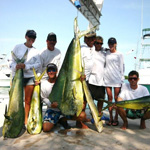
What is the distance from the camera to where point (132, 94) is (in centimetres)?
313

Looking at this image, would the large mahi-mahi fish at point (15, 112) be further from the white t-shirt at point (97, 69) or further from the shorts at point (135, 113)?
the shorts at point (135, 113)

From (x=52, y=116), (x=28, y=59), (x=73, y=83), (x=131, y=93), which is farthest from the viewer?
(x=131, y=93)

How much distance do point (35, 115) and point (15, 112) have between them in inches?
11.6

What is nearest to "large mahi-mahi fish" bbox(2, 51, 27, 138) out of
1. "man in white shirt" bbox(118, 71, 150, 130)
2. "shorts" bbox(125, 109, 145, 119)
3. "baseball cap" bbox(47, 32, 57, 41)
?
"baseball cap" bbox(47, 32, 57, 41)

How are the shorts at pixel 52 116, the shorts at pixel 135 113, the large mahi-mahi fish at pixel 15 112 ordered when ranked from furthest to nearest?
the shorts at pixel 135 113 → the shorts at pixel 52 116 → the large mahi-mahi fish at pixel 15 112

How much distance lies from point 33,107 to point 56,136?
55 cm

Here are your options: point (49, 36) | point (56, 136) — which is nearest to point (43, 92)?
point (56, 136)

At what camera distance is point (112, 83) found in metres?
3.24

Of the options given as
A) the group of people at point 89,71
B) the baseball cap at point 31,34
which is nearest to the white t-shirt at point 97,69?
the group of people at point 89,71

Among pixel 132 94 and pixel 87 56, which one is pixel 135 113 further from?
pixel 87 56

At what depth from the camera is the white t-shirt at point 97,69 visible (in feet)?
10.5

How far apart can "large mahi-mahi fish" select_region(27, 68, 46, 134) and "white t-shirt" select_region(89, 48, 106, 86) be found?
36.2 inches

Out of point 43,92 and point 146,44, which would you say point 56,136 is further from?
point 146,44

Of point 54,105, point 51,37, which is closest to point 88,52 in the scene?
point 51,37
